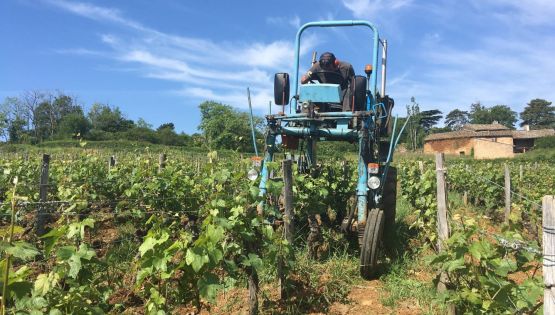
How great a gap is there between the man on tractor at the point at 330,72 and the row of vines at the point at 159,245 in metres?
1.30

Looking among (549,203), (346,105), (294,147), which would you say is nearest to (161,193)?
(294,147)

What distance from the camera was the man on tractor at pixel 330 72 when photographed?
6.05 meters

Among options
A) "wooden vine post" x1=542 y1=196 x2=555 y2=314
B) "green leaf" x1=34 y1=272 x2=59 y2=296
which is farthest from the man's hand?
"green leaf" x1=34 y1=272 x2=59 y2=296

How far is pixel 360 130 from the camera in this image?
5316 mm

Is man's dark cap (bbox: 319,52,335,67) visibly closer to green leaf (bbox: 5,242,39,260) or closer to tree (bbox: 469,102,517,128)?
green leaf (bbox: 5,242,39,260)

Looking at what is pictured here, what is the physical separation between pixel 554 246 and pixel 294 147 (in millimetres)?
3978

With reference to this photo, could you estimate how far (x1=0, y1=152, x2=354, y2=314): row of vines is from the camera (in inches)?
95.0

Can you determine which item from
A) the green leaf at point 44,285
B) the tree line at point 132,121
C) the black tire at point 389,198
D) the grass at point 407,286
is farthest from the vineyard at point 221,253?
the tree line at point 132,121

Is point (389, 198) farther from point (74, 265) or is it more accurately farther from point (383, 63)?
point (74, 265)

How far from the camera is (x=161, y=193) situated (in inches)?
256

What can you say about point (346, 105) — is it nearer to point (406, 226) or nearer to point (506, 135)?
point (406, 226)

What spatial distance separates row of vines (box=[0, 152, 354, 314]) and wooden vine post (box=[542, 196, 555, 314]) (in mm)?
1792

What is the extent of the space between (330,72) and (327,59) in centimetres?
17

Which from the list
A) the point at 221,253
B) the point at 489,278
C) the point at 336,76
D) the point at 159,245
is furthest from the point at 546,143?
the point at 159,245
